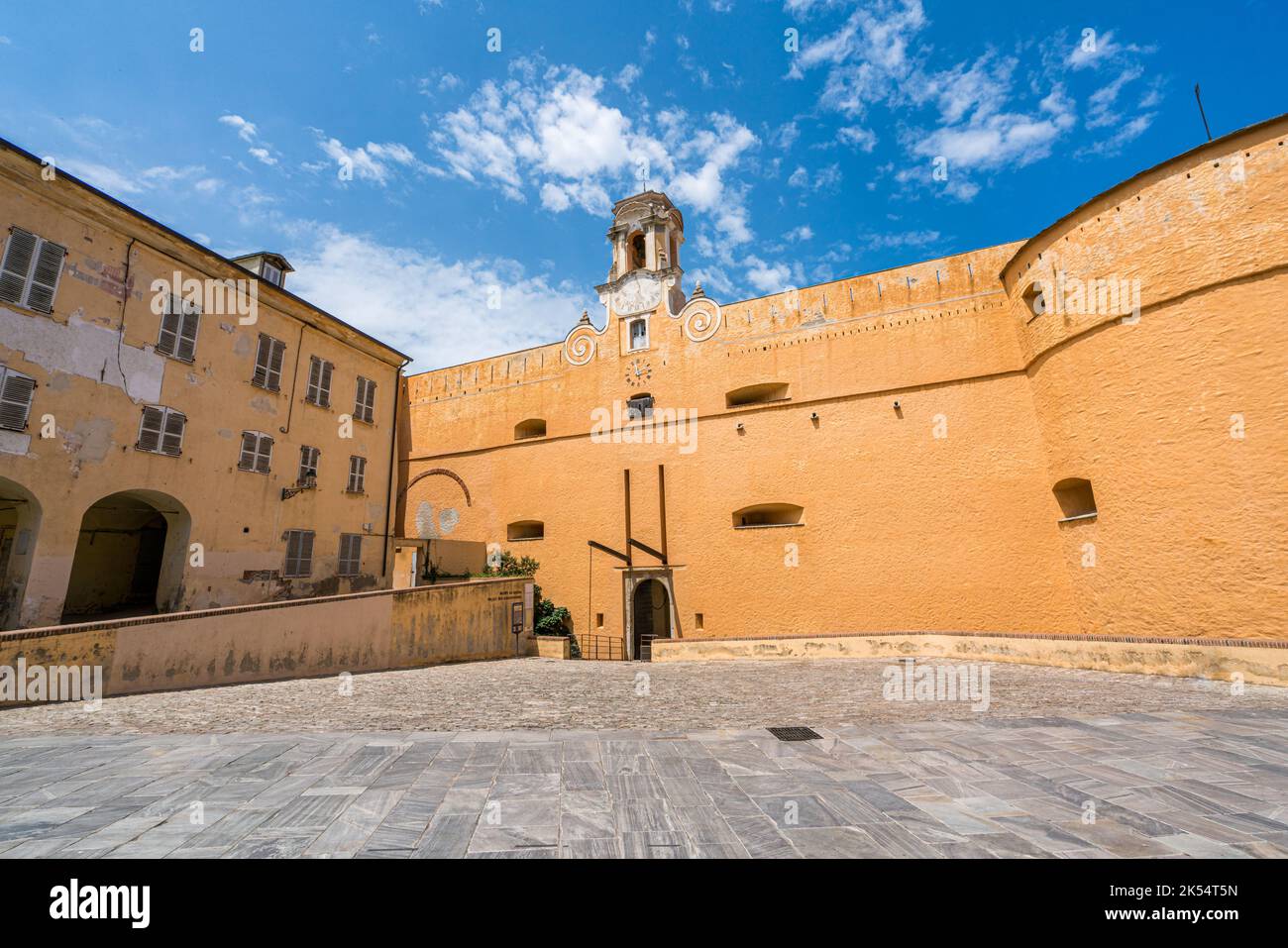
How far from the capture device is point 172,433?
11.0m

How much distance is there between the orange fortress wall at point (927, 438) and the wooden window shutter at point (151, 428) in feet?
28.0

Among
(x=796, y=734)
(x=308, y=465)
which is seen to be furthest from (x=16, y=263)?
(x=796, y=734)

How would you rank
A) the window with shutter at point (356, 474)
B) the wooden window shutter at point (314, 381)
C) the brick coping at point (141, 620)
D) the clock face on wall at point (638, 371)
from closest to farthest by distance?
1. the brick coping at point (141, 620)
2. the wooden window shutter at point (314, 381)
3. the window with shutter at point (356, 474)
4. the clock face on wall at point (638, 371)

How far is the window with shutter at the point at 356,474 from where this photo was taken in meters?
15.0

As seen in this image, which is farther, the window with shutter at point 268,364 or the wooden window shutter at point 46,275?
the window with shutter at point 268,364

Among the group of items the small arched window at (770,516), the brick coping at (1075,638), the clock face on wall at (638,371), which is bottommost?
the brick coping at (1075,638)

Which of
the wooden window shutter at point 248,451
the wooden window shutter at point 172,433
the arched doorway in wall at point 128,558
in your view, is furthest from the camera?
the wooden window shutter at point 248,451

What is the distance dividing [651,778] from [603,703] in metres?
3.26

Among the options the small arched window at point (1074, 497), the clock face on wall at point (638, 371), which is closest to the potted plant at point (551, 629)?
the clock face on wall at point (638, 371)

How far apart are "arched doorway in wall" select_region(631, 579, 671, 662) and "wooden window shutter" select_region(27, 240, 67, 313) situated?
43.1 feet

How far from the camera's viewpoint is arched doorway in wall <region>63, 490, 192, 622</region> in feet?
36.0

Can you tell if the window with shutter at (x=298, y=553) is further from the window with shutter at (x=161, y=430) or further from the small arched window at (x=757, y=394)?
the small arched window at (x=757, y=394)

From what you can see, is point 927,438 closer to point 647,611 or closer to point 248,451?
point 647,611
